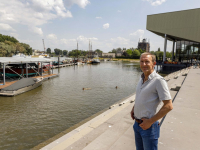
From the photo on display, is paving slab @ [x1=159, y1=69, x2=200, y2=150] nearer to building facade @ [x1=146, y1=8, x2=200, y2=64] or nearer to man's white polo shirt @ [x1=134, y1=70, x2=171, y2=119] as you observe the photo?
man's white polo shirt @ [x1=134, y1=70, x2=171, y2=119]

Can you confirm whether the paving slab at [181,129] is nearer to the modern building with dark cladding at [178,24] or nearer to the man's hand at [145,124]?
the man's hand at [145,124]

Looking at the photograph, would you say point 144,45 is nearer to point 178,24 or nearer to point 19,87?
point 178,24

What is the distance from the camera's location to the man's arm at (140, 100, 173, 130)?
2117mm

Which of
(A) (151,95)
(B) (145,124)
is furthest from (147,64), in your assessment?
(B) (145,124)

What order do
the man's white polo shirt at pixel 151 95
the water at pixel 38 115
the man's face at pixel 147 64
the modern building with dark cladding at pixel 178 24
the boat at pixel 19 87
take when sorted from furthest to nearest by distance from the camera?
the modern building with dark cladding at pixel 178 24 < the boat at pixel 19 87 < the water at pixel 38 115 < the man's face at pixel 147 64 < the man's white polo shirt at pixel 151 95

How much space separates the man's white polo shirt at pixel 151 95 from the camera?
2.11m

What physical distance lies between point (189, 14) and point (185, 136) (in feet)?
142

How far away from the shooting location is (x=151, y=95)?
7.33ft

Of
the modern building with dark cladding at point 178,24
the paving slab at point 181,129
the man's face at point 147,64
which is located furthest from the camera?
the modern building with dark cladding at point 178,24

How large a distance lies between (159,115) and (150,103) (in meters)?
0.22

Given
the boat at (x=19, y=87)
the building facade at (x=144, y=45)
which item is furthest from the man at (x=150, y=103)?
the building facade at (x=144, y=45)

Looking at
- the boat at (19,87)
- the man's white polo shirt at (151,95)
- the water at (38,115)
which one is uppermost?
the man's white polo shirt at (151,95)

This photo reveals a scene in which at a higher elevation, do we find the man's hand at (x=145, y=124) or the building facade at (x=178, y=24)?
the building facade at (x=178, y=24)

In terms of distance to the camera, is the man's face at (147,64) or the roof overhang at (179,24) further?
the roof overhang at (179,24)
